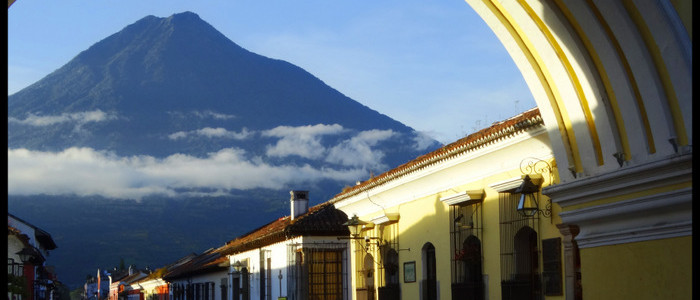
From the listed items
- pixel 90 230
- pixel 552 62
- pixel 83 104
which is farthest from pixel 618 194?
pixel 83 104

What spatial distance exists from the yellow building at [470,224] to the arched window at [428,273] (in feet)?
0.06

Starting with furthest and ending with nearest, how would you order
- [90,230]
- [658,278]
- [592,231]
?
[90,230] < [592,231] < [658,278]

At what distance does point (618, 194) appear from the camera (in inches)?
275

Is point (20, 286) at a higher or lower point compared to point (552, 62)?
lower

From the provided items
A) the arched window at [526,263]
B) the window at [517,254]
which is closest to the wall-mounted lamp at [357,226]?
the window at [517,254]

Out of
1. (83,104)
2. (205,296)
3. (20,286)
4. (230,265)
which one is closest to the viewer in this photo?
(20,286)

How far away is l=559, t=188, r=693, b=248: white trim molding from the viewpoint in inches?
251

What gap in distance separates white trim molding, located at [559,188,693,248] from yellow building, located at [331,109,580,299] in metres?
4.49

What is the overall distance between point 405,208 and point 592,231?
10.9m

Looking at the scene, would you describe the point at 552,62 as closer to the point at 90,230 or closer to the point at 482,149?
the point at 482,149

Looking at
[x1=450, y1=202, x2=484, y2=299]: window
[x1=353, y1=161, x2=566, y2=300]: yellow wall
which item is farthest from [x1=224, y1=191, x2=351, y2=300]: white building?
[x1=450, y1=202, x2=484, y2=299]: window

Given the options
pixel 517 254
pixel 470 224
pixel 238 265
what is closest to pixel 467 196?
pixel 470 224

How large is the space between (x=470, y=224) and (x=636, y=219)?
27.4ft

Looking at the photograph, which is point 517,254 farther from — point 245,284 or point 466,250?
point 245,284
